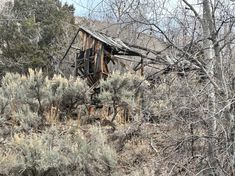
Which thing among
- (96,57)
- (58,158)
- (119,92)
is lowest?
(58,158)

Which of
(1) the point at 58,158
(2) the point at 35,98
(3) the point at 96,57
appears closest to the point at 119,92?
(2) the point at 35,98

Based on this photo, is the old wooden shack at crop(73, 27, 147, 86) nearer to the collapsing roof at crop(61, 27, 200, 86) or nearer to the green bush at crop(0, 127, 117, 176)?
the collapsing roof at crop(61, 27, 200, 86)

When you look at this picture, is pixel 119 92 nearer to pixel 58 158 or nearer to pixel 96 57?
pixel 96 57

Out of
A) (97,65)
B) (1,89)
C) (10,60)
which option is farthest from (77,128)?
(10,60)

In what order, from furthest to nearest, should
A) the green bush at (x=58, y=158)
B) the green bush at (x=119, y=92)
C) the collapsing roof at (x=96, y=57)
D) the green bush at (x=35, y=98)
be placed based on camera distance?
1. the collapsing roof at (x=96, y=57)
2. the green bush at (x=119, y=92)
3. the green bush at (x=35, y=98)
4. the green bush at (x=58, y=158)

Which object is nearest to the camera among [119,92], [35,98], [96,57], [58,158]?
[58,158]

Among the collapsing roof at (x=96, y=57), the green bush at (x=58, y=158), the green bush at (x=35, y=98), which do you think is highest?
the collapsing roof at (x=96, y=57)

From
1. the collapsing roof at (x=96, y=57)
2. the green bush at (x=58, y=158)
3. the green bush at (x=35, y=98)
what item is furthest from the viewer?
the collapsing roof at (x=96, y=57)

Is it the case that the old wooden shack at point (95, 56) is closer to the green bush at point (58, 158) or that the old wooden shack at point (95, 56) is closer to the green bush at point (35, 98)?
the green bush at point (35, 98)

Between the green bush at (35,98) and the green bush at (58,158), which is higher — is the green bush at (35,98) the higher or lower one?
the higher one

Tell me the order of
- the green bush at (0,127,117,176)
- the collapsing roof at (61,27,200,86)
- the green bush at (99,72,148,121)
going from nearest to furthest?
1. the green bush at (0,127,117,176)
2. the green bush at (99,72,148,121)
3. the collapsing roof at (61,27,200,86)

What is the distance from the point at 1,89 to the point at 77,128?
9.85ft

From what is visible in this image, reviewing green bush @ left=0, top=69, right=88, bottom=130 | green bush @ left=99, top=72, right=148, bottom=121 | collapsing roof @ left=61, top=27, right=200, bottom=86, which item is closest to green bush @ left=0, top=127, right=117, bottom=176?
green bush @ left=0, top=69, right=88, bottom=130

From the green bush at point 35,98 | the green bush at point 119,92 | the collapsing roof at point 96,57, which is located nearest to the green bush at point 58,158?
the green bush at point 35,98
